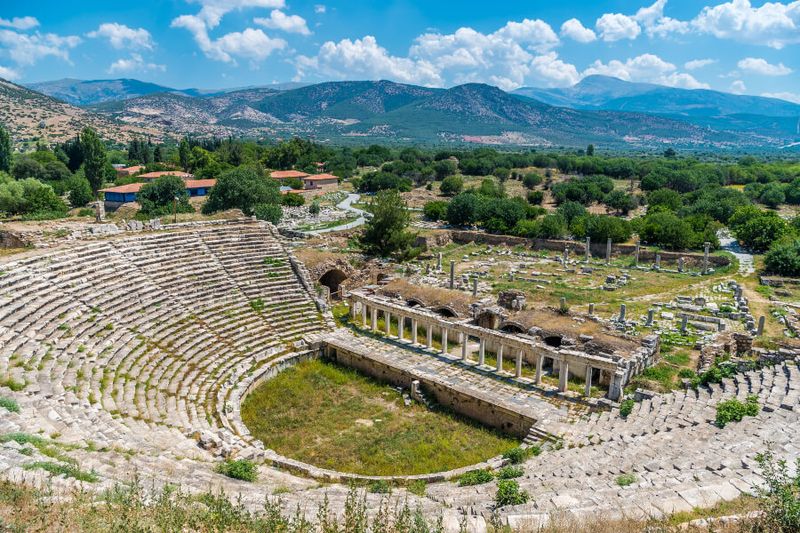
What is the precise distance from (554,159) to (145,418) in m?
127

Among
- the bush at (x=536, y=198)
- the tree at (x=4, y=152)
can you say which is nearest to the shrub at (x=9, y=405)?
the bush at (x=536, y=198)

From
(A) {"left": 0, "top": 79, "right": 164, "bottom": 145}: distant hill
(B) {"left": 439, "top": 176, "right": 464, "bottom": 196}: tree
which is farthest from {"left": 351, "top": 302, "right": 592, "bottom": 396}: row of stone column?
(A) {"left": 0, "top": 79, "right": 164, "bottom": 145}: distant hill

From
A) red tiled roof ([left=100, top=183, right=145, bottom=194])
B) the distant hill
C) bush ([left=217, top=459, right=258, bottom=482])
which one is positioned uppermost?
the distant hill

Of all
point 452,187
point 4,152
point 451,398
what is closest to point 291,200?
point 452,187

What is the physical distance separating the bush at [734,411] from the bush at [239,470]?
1368 cm

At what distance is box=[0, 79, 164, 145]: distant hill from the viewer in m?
147

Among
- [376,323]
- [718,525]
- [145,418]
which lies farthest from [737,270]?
[145,418]

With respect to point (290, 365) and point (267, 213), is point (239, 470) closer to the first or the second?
point (290, 365)

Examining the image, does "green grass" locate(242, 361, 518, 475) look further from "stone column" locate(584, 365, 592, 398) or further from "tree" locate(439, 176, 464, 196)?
"tree" locate(439, 176, 464, 196)

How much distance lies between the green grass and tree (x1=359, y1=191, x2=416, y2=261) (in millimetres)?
18869

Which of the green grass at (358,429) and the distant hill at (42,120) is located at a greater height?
the distant hill at (42,120)

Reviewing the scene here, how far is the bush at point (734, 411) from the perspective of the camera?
52.9 ft

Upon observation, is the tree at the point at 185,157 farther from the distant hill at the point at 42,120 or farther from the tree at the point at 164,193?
the distant hill at the point at 42,120

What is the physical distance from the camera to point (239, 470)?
44.9 feet
